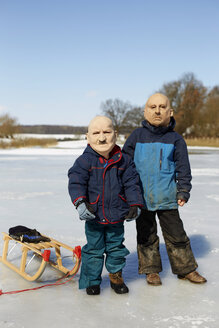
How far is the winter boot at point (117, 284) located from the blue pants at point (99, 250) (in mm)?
46

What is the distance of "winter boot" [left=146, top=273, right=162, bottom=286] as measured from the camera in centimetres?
280

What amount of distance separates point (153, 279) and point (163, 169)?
0.88 metres

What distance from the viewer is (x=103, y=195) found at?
99.3 inches

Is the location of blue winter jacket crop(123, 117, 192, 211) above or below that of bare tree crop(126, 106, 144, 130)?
below

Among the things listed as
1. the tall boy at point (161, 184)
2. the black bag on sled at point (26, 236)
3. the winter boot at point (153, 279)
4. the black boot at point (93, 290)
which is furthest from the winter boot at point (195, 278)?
the black bag on sled at point (26, 236)

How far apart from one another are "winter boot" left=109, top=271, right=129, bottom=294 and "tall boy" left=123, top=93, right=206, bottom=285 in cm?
28

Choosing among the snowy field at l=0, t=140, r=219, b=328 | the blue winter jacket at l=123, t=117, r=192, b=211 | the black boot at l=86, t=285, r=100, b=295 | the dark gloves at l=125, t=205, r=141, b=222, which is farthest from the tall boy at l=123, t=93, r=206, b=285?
the black boot at l=86, t=285, r=100, b=295

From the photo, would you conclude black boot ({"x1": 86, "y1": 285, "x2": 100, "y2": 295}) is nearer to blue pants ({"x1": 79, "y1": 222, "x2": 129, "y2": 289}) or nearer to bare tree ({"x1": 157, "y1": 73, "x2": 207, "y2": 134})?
blue pants ({"x1": 79, "y1": 222, "x2": 129, "y2": 289})

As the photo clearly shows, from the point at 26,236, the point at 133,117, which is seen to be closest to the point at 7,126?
the point at 133,117

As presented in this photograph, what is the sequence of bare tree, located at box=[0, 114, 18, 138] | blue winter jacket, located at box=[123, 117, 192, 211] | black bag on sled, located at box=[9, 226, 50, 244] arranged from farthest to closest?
bare tree, located at box=[0, 114, 18, 138], black bag on sled, located at box=[9, 226, 50, 244], blue winter jacket, located at box=[123, 117, 192, 211]

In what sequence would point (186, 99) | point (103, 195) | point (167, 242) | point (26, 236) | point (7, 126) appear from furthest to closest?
point (186, 99) < point (7, 126) < point (26, 236) < point (167, 242) < point (103, 195)

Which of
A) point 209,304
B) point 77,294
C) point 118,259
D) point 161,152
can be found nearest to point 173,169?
point 161,152

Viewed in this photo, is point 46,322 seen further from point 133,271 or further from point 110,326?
point 133,271

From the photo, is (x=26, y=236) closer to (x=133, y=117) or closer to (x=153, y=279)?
(x=153, y=279)
